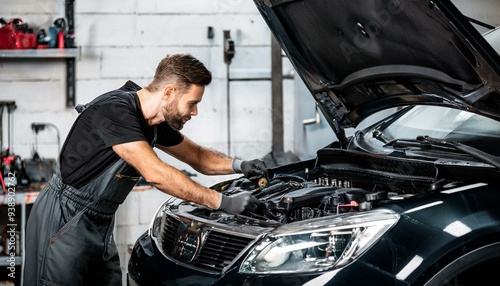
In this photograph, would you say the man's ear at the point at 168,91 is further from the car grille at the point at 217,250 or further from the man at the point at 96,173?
the car grille at the point at 217,250

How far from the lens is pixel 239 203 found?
2775 mm

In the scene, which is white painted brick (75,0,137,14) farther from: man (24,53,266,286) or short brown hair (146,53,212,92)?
short brown hair (146,53,212,92)

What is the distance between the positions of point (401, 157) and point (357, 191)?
0.28 m

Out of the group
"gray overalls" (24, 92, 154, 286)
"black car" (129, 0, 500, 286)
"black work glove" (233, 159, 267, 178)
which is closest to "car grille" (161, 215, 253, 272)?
"black car" (129, 0, 500, 286)

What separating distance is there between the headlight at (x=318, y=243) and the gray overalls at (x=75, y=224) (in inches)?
28.9

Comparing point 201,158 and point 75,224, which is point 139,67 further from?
point 75,224

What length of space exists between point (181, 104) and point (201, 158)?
1.72 feet

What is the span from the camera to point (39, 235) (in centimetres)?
303

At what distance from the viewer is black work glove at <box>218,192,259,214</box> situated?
9.09ft

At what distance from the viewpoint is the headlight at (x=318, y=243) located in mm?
2395

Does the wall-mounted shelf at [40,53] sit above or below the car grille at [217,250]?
above

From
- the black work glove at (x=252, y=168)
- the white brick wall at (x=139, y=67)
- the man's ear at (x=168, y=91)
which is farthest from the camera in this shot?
the white brick wall at (x=139, y=67)

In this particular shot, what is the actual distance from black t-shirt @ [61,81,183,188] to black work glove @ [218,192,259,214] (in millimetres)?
362

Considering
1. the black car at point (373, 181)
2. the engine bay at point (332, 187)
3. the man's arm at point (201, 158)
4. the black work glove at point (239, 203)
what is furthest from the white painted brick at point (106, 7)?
the black work glove at point (239, 203)
